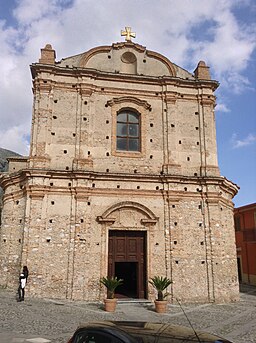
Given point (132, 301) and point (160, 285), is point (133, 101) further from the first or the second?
point (132, 301)

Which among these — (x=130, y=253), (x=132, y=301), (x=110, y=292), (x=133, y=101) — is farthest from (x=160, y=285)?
(x=133, y=101)

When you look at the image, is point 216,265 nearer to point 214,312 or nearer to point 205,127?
point 214,312

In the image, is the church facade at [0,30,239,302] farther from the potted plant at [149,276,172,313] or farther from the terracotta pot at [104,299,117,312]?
the terracotta pot at [104,299,117,312]

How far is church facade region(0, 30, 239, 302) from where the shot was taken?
1475 cm

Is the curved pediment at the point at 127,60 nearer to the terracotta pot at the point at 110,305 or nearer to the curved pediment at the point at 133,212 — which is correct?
the curved pediment at the point at 133,212

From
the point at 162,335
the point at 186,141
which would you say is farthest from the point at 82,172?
the point at 162,335

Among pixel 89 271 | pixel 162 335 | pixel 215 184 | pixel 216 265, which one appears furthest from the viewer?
pixel 215 184

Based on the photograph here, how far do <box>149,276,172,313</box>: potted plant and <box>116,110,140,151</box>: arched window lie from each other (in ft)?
21.2

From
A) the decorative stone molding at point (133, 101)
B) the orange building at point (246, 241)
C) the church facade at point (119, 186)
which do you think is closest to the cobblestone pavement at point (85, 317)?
the church facade at point (119, 186)

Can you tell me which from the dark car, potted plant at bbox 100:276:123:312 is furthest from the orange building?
the dark car

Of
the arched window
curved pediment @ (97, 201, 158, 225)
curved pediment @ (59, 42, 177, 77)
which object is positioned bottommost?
curved pediment @ (97, 201, 158, 225)

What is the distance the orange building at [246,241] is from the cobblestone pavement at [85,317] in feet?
29.0

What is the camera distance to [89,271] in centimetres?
1456

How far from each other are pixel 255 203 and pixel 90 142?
45.8ft
